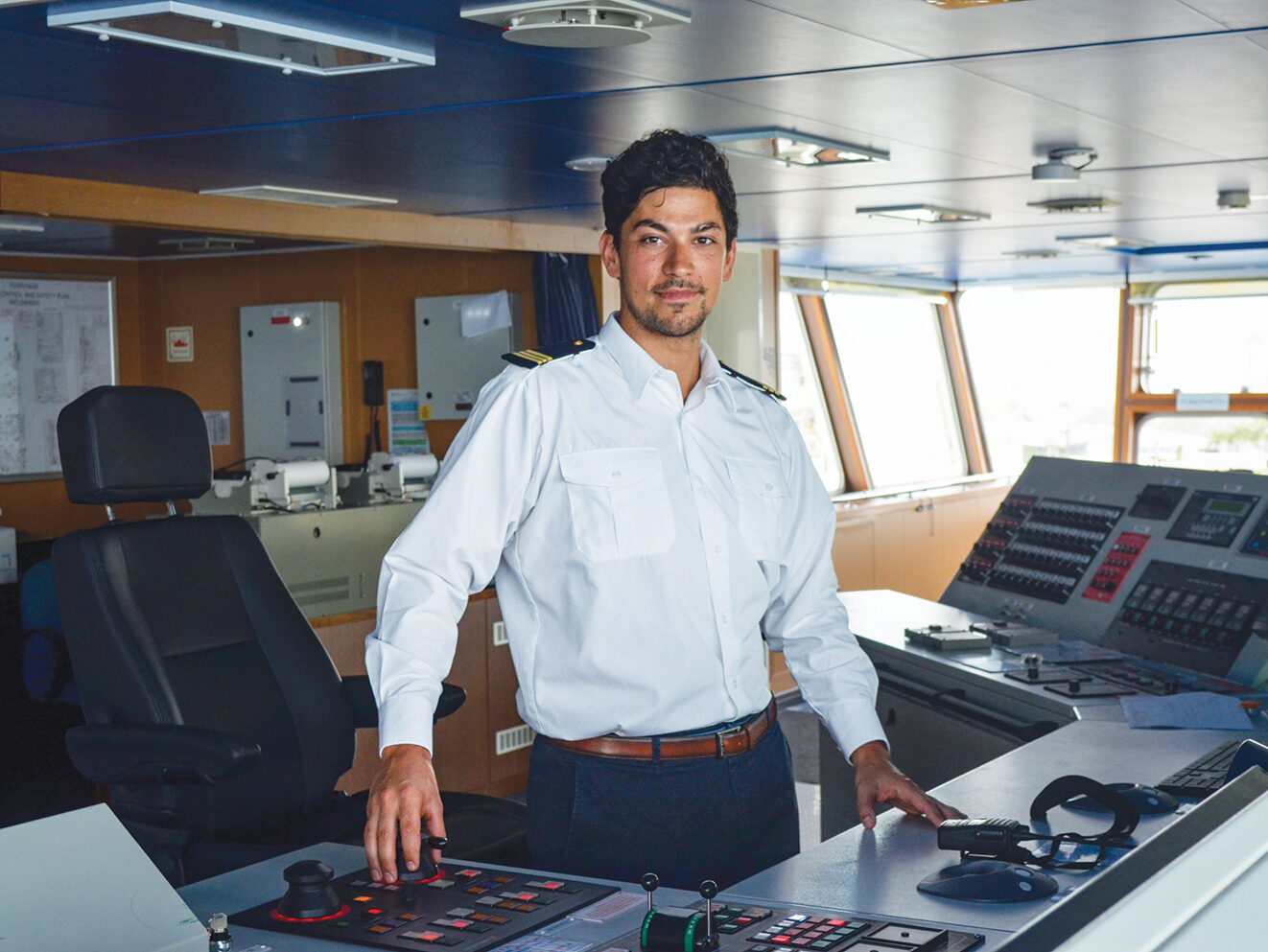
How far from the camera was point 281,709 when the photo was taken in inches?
118

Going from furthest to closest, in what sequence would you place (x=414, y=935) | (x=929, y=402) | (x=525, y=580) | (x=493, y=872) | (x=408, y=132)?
(x=929, y=402)
(x=408, y=132)
(x=525, y=580)
(x=493, y=872)
(x=414, y=935)

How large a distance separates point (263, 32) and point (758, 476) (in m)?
1.19

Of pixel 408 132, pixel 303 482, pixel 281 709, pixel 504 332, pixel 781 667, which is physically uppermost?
pixel 408 132

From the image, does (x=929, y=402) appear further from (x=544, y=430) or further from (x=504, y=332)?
(x=544, y=430)

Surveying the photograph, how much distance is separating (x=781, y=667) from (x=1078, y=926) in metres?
6.65

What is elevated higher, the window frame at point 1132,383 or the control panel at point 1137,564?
the window frame at point 1132,383

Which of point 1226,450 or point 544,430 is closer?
point 544,430

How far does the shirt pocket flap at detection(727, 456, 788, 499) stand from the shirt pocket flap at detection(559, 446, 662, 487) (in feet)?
0.45

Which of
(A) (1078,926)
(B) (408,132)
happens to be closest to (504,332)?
(B) (408,132)

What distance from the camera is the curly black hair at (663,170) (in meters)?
2.10

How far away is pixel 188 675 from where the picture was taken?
2891 millimetres

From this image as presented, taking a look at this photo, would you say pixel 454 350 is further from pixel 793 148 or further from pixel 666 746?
pixel 666 746

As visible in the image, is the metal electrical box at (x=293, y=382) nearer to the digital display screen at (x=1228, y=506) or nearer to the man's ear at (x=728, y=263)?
the digital display screen at (x=1228, y=506)

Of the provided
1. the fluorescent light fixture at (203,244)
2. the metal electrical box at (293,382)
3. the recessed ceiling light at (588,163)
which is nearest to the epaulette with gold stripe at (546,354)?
the recessed ceiling light at (588,163)
